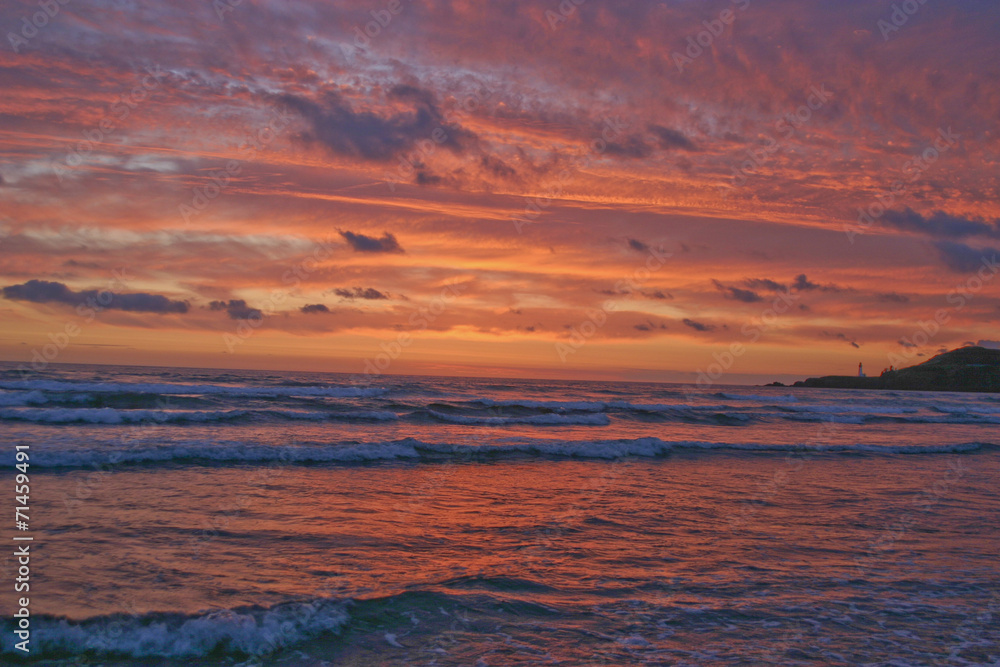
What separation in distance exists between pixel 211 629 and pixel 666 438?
22.7 metres

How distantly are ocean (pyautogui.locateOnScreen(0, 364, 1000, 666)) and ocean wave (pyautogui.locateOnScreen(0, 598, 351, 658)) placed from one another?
0.08 feet

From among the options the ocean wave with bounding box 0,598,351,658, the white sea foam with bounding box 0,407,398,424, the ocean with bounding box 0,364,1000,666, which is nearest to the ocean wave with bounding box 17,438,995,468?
the ocean with bounding box 0,364,1000,666

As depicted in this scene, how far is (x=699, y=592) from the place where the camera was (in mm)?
7781

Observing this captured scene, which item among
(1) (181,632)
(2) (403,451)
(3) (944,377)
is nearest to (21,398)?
(2) (403,451)

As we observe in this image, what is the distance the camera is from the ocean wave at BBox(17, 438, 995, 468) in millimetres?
16344

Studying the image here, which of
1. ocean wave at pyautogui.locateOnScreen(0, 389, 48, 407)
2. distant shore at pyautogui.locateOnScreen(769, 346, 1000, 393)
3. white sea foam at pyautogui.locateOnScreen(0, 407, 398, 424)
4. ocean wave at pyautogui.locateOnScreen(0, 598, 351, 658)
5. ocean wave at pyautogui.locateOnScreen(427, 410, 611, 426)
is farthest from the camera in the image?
distant shore at pyautogui.locateOnScreen(769, 346, 1000, 393)

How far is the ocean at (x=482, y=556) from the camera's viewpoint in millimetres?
6219

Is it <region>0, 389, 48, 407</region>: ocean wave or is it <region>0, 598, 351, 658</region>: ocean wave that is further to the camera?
<region>0, 389, 48, 407</region>: ocean wave

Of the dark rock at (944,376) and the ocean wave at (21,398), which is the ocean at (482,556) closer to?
the ocean wave at (21,398)

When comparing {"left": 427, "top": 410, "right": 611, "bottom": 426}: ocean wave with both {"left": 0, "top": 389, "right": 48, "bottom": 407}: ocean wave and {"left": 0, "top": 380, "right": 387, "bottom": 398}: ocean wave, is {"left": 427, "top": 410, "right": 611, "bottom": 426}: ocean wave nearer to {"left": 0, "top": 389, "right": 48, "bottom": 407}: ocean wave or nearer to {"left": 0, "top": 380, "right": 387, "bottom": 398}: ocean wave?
{"left": 0, "top": 380, "right": 387, "bottom": 398}: ocean wave

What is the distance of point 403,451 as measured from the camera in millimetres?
19875

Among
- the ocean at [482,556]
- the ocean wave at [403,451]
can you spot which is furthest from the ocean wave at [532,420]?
the ocean at [482,556]

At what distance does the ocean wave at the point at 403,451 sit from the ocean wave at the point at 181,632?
36.1 feet

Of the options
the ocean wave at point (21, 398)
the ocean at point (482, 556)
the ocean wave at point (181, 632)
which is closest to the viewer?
the ocean wave at point (181, 632)
